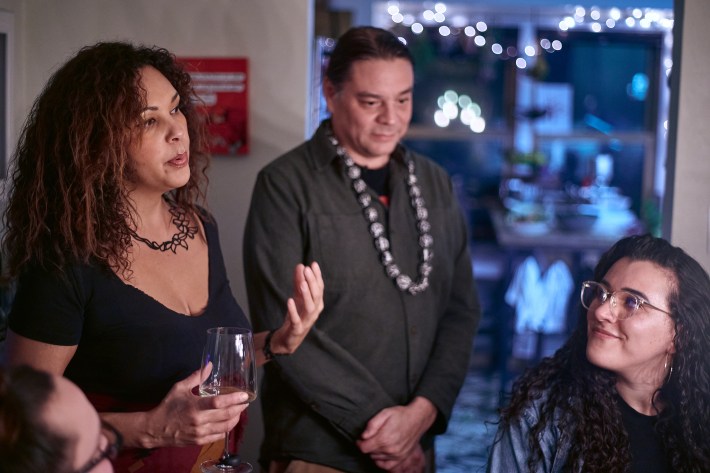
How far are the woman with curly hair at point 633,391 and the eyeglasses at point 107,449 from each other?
101cm

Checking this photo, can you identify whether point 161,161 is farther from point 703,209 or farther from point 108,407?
point 703,209

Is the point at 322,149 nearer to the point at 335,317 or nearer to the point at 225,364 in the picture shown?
the point at 335,317

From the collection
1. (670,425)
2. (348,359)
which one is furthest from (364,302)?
(670,425)

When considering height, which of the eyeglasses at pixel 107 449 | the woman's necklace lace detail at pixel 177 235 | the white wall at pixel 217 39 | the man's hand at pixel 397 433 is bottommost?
the man's hand at pixel 397 433

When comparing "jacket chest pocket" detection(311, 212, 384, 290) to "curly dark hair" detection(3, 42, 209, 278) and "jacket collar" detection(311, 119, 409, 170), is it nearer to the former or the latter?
"jacket collar" detection(311, 119, 409, 170)

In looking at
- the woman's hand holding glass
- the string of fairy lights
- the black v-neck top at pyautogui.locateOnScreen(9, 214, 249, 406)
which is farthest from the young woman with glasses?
the string of fairy lights

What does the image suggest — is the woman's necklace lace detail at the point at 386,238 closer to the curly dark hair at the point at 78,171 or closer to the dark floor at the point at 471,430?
the curly dark hair at the point at 78,171

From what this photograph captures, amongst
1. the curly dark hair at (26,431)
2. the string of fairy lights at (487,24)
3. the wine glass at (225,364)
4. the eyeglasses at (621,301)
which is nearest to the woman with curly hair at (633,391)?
the eyeglasses at (621,301)

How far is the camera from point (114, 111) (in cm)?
185

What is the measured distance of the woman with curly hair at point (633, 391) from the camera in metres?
1.99

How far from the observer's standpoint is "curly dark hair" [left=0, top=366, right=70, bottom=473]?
3.77ft

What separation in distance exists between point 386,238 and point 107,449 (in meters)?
1.37

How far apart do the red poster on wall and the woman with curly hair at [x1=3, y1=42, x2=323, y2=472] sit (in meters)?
1.18

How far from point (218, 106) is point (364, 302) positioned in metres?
1.09
